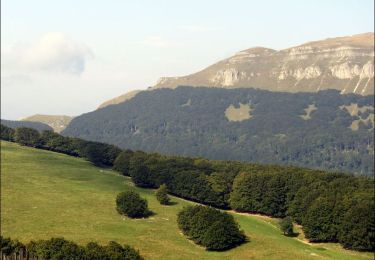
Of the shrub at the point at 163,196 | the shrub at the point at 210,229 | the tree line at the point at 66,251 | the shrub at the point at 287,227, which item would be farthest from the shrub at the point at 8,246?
the shrub at the point at 163,196

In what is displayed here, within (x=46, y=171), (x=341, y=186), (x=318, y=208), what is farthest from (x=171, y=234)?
(x=46, y=171)

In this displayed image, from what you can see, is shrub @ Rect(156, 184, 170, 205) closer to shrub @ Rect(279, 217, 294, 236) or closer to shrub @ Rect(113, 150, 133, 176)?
shrub @ Rect(279, 217, 294, 236)

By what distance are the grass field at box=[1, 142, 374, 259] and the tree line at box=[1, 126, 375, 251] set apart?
3688 mm

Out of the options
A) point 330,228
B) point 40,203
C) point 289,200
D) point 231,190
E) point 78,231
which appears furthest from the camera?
point 231,190

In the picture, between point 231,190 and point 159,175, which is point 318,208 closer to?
point 231,190

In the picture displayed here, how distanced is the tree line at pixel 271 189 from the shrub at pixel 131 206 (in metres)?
25.1

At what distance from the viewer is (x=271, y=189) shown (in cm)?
13225

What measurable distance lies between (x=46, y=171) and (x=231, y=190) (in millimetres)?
52828

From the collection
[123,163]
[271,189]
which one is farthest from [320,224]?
[123,163]

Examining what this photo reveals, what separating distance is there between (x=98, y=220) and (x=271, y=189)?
46168mm

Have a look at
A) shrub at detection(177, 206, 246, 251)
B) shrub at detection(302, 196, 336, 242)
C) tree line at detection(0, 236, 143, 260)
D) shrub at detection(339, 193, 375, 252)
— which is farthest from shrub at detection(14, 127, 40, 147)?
tree line at detection(0, 236, 143, 260)

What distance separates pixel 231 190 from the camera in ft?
465

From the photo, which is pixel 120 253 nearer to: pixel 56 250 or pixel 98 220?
pixel 56 250

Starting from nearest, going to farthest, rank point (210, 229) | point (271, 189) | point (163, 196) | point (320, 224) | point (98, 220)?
point (210, 229) < point (98, 220) < point (320, 224) < point (163, 196) < point (271, 189)
